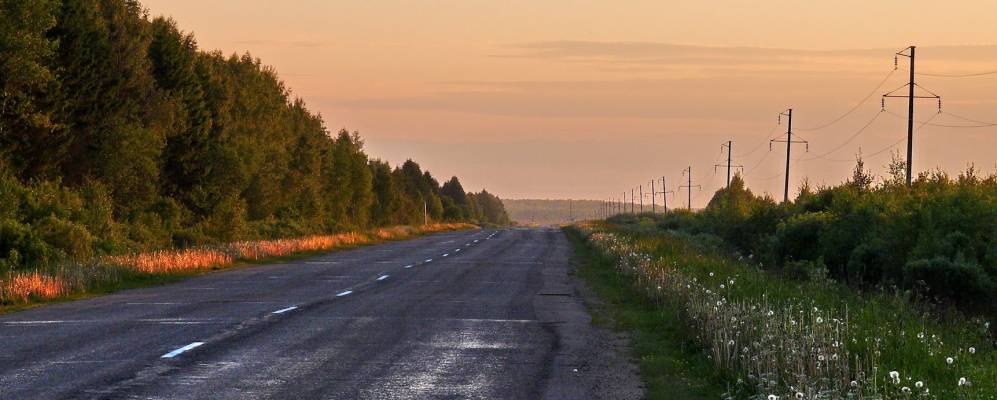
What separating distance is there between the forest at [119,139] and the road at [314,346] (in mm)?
10198

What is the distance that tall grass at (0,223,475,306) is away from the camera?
887 inches

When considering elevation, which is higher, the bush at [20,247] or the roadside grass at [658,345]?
the bush at [20,247]

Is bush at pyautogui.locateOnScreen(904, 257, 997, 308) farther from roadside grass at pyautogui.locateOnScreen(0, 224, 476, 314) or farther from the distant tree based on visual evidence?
the distant tree

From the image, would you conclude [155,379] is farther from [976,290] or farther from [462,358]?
[976,290]

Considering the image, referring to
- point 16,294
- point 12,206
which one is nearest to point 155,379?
point 16,294

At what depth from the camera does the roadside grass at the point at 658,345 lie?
11.2m

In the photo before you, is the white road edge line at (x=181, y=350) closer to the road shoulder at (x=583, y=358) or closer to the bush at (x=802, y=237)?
the road shoulder at (x=583, y=358)

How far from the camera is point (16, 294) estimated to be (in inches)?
854

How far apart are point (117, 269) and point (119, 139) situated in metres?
12.1

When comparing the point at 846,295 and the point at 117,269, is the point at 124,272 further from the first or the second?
the point at 846,295

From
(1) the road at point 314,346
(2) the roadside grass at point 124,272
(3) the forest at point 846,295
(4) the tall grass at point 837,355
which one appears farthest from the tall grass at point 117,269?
(4) the tall grass at point 837,355

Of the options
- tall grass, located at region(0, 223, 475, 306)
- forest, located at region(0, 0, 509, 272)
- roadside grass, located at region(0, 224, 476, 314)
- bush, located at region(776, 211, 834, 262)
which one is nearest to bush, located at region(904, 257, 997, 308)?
bush, located at region(776, 211, 834, 262)

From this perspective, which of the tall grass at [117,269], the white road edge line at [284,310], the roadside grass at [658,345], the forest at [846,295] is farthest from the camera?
the tall grass at [117,269]

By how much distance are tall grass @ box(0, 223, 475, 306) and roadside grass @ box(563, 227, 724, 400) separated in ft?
37.1
